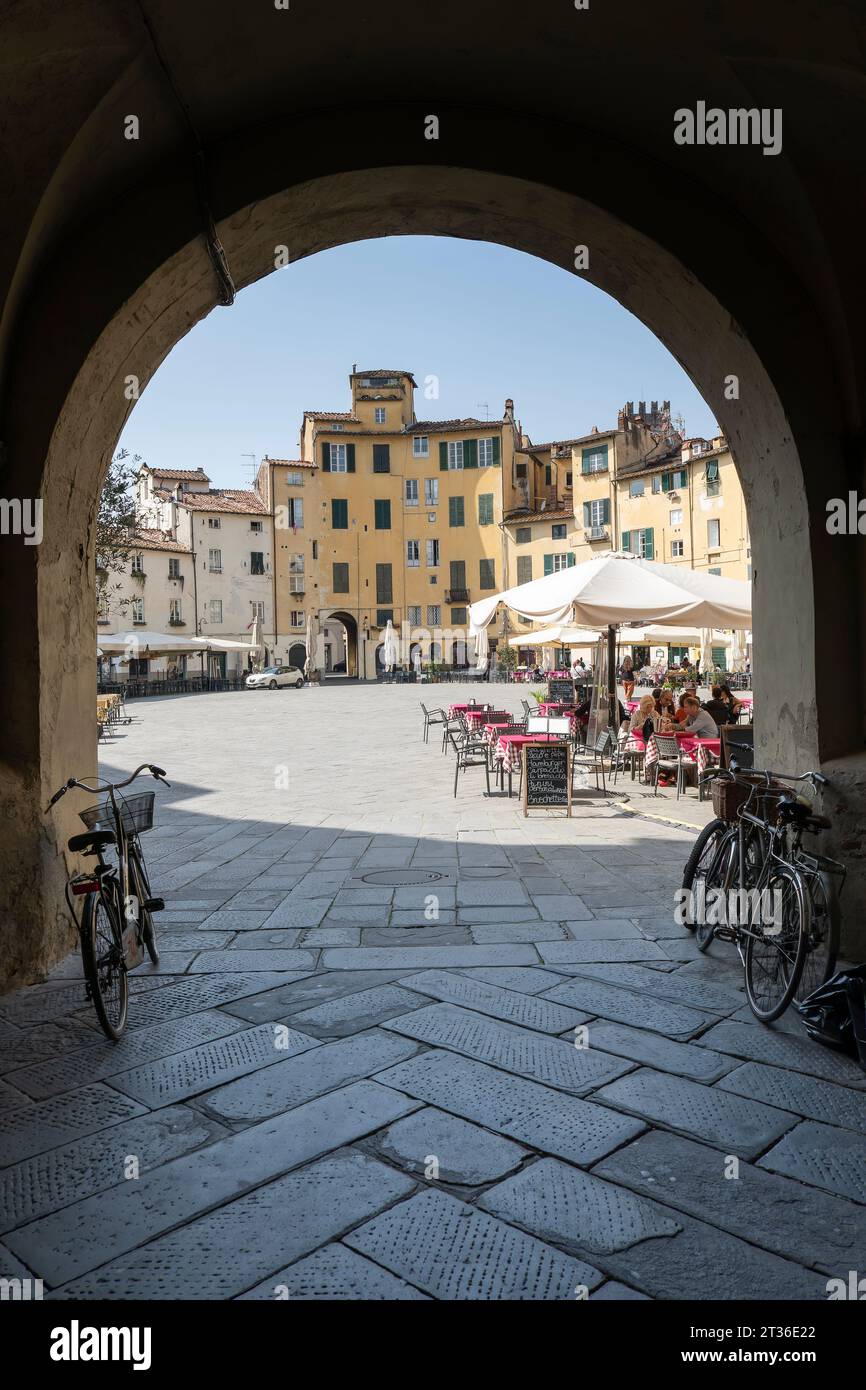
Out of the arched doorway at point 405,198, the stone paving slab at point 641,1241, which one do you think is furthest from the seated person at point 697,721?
the stone paving slab at point 641,1241

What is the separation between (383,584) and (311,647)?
6.33 meters

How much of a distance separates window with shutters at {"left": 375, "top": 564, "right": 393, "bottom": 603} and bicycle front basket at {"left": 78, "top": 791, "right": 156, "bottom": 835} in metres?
45.9

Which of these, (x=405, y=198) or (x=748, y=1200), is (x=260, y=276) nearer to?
(x=405, y=198)

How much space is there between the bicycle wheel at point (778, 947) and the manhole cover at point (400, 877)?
2.71 meters

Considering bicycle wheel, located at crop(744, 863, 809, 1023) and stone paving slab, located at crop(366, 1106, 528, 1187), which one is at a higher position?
bicycle wheel, located at crop(744, 863, 809, 1023)

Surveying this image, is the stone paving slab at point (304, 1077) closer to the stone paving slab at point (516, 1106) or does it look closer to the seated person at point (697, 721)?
the stone paving slab at point (516, 1106)

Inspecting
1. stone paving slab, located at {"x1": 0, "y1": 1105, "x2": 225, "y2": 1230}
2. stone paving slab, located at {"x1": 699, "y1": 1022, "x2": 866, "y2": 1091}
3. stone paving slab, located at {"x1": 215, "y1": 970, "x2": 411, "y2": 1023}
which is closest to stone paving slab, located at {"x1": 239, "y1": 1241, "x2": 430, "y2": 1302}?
stone paving slab, located at {"x1": 0, "y1": 1105, "x2": 225, "y2": 1230}

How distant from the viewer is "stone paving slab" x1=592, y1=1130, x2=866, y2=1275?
2.45 m

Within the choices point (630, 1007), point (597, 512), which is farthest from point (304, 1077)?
point (597, 512)

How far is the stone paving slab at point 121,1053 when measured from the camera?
3508 millimetres

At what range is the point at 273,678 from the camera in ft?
132

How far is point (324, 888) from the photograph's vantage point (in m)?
6.32

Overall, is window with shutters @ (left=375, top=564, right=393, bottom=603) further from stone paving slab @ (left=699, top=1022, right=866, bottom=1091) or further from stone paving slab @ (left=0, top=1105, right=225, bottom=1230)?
stone paving slab @ (left=0, top=1105, right=225, bottom=1230)

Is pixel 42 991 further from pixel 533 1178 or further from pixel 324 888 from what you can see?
pixel 533 1178
